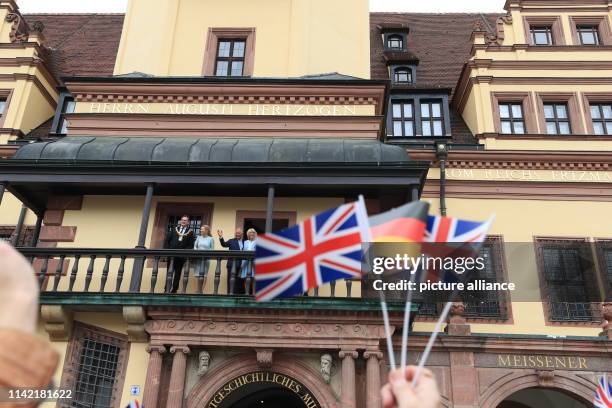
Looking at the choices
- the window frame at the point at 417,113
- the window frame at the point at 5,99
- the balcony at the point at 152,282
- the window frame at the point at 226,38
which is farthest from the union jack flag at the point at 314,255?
the window frame at the point at 5,99

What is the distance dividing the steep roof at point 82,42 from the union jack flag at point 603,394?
685 inches

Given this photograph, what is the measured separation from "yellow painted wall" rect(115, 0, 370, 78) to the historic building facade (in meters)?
0.06

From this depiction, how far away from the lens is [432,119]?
18.6 meters

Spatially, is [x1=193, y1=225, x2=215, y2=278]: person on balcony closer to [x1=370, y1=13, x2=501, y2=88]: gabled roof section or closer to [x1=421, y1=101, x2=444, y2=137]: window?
[x1=421, y1=101, x2=444, y2=137]: window

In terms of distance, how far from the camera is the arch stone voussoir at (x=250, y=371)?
1146 centimetres

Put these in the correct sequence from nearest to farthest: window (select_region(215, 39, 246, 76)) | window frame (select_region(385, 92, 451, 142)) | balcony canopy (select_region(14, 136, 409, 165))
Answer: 1. balcony canopy (select_region(14, 136, 409, 165))
2. window (select_region(215, 39, 246, 76))
3. window frame (select_region(385, 92, 451, 142))

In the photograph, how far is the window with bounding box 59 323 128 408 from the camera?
39.8 feet

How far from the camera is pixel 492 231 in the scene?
52.0ft

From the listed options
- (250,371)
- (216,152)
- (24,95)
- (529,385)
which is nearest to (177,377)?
(250,371)

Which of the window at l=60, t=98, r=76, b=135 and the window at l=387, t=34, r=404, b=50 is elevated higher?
the window at l=387, t=34, r=404, b=50

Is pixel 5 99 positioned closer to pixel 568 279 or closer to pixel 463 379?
pixel 463 379

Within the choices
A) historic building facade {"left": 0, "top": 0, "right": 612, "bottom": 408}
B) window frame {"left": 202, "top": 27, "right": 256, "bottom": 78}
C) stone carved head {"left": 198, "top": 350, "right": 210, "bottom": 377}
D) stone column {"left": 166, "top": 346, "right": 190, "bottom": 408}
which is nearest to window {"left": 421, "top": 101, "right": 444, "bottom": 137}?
historic building facade {"left": 0, "top": 0, "right": 612, "bottom": 408}

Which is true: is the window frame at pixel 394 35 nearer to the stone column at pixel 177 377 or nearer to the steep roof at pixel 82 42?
the steep roof at pixel 82 42

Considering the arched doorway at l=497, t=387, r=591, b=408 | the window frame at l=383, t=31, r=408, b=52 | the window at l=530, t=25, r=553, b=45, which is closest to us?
the arched doorway at l=497, t=387, r=591, b=408
